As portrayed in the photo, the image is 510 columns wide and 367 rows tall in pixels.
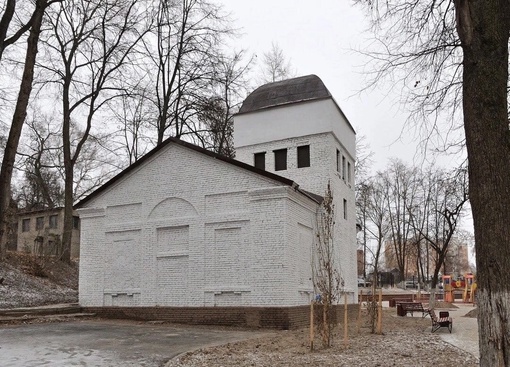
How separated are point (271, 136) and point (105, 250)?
26.3 feet

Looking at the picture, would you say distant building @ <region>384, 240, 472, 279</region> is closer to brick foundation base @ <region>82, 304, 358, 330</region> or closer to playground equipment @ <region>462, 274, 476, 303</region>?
playground equipment @ <region>462, 274, 476, 303</region>

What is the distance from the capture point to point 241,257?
17625mm

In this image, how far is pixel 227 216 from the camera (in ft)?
59.3

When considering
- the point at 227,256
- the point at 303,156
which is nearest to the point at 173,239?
the point at 227,256

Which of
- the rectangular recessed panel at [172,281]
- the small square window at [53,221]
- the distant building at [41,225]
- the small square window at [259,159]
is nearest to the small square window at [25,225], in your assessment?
the distant building at [41,225]

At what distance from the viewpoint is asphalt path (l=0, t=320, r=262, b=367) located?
10094 millimetres

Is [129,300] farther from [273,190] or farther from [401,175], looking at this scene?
[401,175]

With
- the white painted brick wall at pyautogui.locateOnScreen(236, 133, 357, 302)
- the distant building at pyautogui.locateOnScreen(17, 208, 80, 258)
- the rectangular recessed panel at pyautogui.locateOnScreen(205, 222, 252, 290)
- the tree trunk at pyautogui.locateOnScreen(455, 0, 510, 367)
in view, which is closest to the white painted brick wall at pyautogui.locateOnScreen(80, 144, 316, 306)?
the rectangular recessed panel at pyautogui.locateOnScreen(205, 222, 252, 290)

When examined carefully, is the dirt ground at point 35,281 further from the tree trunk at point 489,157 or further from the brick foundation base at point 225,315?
the tree trunk at point 489,157

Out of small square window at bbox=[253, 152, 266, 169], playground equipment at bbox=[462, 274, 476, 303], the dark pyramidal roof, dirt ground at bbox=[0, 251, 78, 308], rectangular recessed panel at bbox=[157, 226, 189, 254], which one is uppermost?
the dark pyramidal roof

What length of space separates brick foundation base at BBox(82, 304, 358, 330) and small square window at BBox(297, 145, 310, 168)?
19.0 feet

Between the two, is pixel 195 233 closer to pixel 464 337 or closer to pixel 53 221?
pixel 464 337

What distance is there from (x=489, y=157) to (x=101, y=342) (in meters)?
9.79

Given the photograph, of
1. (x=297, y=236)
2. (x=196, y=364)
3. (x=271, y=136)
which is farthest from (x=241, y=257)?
(x=196, y=364)
